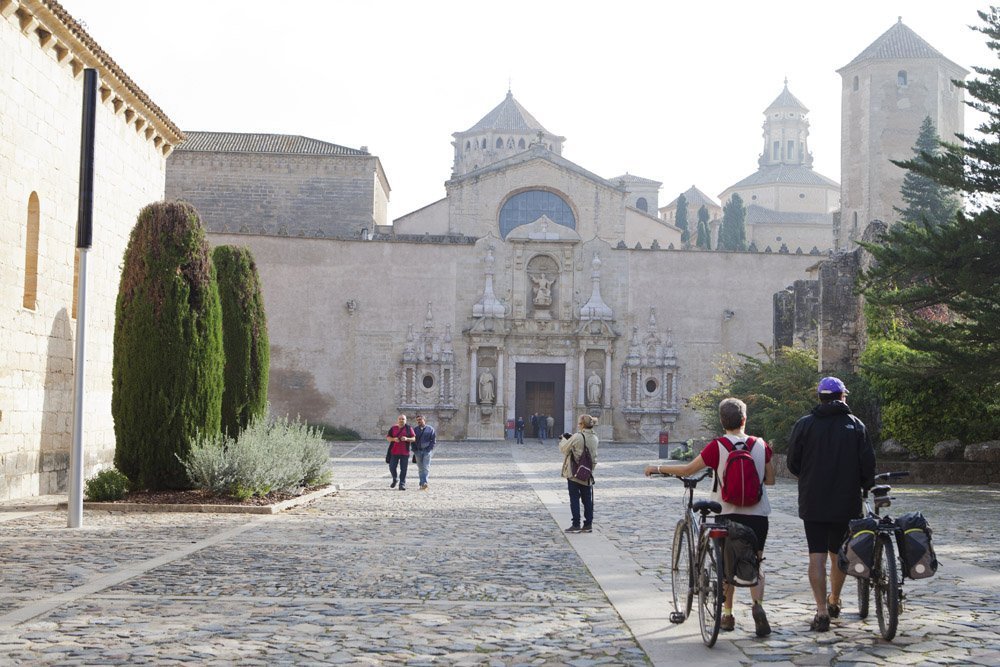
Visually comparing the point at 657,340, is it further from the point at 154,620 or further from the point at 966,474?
the point at 154,620

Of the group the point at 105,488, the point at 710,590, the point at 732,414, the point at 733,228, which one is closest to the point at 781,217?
the point at 733,228

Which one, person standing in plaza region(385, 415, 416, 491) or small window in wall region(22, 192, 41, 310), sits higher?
small window in wall region(22, 192, 41, 310)

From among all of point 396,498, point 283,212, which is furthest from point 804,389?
point 283,212

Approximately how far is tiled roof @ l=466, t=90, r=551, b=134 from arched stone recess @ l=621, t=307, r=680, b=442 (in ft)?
126

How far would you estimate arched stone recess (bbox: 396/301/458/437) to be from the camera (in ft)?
140

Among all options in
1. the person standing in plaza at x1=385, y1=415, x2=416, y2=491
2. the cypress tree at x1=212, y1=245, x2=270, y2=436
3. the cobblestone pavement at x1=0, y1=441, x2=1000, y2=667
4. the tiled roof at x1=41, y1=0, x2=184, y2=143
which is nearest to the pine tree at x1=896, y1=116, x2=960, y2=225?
the person standing in plaza at x1=385, y1=415, x2=416, y2=491

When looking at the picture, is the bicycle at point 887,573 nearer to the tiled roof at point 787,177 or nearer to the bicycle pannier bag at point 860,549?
the bicycle pannier bag at point 860,549

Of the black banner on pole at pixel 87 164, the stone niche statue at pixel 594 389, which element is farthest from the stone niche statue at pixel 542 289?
the black banner on pole at pixel 87 164

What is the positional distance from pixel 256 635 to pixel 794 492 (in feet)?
47.2

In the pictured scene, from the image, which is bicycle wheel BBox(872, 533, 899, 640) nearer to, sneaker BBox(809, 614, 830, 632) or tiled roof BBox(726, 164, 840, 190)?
sneaker BBox(809, 614, 830, 632)

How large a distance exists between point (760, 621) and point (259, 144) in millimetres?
49986

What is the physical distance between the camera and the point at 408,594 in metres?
7.97

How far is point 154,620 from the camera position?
6770 millimetres

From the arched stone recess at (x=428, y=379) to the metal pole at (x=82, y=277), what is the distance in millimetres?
30074
